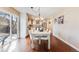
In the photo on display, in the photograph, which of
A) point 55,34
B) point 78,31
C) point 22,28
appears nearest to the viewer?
point 78,31

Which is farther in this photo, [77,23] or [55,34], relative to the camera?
[55,34]

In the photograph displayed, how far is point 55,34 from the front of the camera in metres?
7.05
